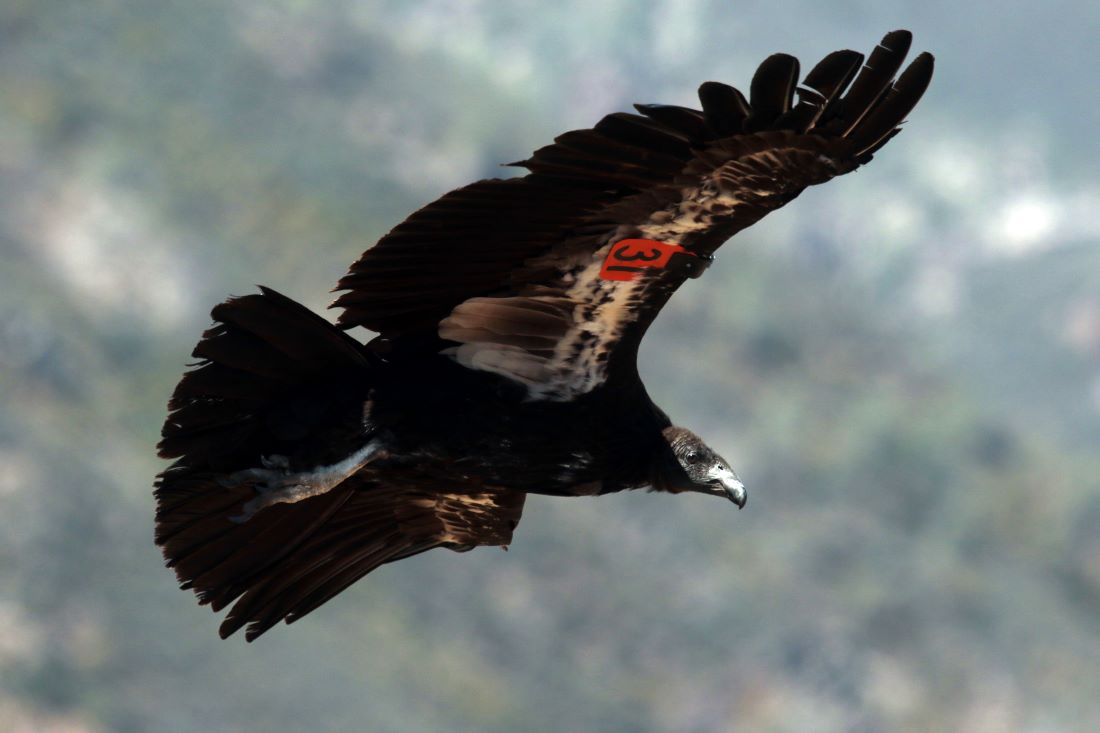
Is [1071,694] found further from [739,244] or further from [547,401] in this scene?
[547,401]

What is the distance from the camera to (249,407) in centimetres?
1034

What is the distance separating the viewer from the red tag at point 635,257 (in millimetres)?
9883

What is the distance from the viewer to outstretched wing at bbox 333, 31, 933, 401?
898 centimetres

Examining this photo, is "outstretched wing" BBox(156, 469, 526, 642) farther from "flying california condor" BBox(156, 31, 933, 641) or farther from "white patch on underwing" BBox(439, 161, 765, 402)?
"white patch on underwing" BBox(439, 161, 765, 402)

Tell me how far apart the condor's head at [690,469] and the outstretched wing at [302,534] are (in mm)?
1624

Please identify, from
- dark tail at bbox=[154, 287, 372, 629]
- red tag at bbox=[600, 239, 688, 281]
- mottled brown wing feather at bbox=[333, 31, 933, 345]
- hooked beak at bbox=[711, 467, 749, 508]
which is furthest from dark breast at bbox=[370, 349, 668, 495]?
red tag at bbox=[600, 239, 688, 281]

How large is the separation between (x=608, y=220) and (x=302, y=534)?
361cm

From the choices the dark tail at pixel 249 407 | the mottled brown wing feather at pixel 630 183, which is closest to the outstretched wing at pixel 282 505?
the dark tail at pixel 249 407

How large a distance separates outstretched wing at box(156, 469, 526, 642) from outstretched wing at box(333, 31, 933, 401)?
165cm

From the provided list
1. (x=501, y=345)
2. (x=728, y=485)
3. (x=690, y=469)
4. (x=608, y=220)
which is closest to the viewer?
(x=608, y=220)

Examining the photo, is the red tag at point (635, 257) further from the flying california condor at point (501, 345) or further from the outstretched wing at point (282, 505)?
the outstretched wing at point (282, 505)

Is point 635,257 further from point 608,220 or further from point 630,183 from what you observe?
point 630,183

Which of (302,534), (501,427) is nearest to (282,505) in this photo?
(302,534)

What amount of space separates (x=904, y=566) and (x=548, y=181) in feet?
264
